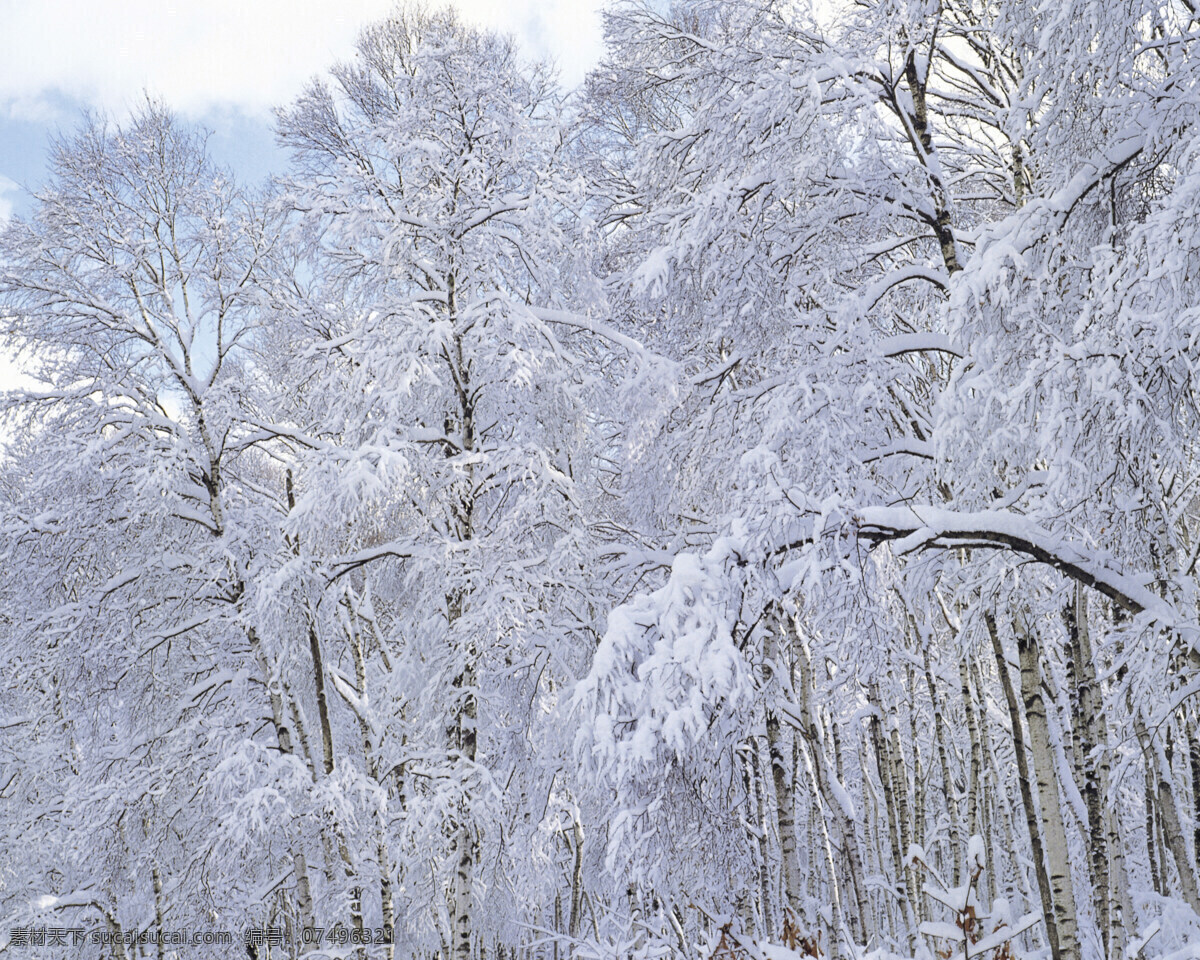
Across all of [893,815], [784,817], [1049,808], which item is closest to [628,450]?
[784,817]

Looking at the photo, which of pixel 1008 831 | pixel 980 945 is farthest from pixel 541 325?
pixel 1008 831

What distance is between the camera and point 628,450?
6.25m

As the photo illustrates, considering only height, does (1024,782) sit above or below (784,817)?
below

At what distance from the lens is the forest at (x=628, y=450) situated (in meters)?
3.46

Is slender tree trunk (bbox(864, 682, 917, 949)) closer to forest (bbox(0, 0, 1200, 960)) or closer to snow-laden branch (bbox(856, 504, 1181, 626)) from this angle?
forest (bbox(0, 0, 1200, 960))

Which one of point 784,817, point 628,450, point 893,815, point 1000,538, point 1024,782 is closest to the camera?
point 1000,538

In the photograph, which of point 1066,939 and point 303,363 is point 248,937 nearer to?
point 303,363

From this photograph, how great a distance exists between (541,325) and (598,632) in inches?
94.5

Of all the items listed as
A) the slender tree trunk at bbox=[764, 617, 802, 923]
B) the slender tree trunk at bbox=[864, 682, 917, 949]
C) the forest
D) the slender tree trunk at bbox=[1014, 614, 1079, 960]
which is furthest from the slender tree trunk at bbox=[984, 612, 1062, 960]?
the slender tree trunk at bbox=[764, 617, 802, 923]

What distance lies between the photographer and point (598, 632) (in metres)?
6.23

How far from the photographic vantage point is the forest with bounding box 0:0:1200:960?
3463mm

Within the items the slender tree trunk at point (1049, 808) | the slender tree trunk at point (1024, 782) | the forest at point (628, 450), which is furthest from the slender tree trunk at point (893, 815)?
the slender tree trunk at point (1049, 808)

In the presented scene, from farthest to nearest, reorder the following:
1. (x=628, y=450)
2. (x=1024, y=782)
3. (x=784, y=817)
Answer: (x=1024, y=782), (x=628, y=450), (x=784, y=817)

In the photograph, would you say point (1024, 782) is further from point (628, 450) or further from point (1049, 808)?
point (628, 450)
